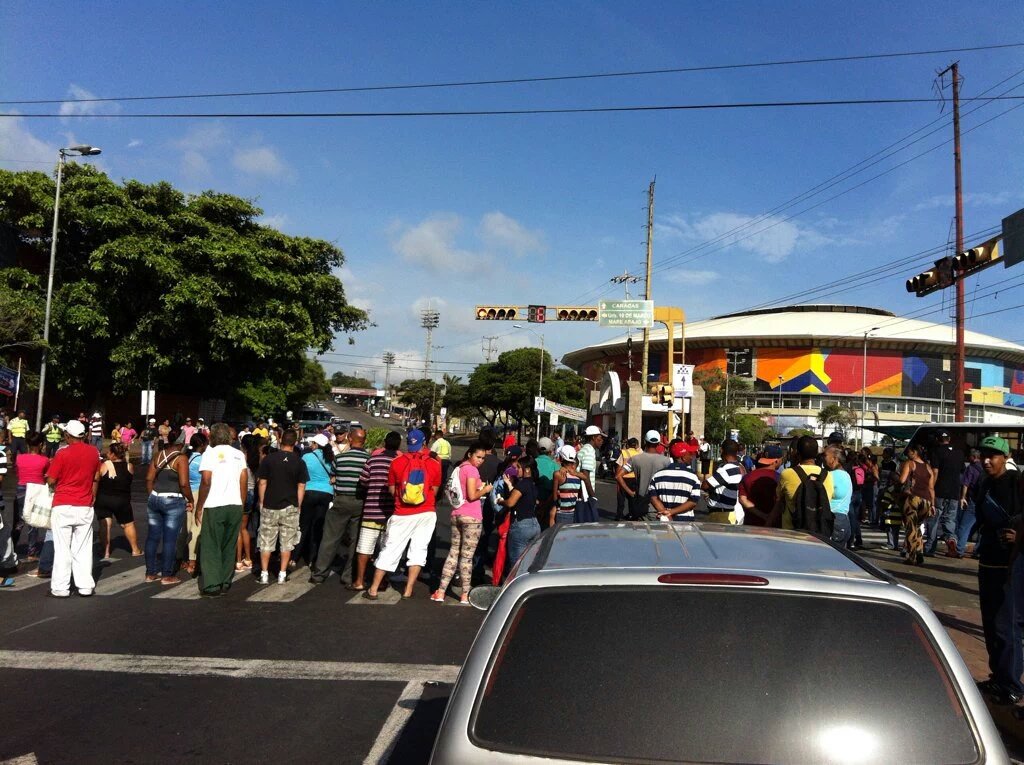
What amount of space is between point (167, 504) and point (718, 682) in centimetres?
807

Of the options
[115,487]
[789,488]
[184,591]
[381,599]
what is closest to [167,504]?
[184,591]

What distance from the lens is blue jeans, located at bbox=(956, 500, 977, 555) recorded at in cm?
1283

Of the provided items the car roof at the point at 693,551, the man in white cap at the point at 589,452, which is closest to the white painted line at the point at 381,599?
the man in white cap at the point at 589,452

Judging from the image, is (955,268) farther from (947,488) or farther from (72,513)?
(72,513)

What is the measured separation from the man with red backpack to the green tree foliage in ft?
91.6

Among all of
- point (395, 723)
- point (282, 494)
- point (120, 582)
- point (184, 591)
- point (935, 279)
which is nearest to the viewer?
point (395, 723)

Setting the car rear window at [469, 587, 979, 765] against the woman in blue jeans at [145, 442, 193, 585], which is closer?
the car rear window at [469, 587, 979, 765]

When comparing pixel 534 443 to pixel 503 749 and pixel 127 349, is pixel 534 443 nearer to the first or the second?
pixel 503 749

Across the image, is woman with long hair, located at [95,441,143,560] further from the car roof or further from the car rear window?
the car rear window

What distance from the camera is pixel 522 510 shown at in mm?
8625

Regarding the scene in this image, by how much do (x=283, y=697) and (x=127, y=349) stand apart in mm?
32628

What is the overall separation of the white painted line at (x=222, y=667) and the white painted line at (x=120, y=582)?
8.09 feet

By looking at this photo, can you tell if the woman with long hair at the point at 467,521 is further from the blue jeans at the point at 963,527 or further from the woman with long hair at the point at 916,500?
the blue jeans at the point at 963,527

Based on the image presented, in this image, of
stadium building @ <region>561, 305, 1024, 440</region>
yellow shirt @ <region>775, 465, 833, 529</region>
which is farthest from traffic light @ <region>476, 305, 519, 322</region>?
stadium building @ <region>561, 305, 1024, 440</region>
